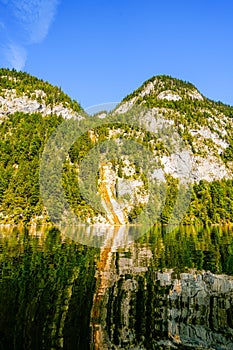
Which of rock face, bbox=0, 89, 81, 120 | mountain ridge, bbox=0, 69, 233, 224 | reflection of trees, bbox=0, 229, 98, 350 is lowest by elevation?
reflection of trees, bbox=0, 229, 98, 350

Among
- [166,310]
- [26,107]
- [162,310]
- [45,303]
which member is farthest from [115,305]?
[26,107]

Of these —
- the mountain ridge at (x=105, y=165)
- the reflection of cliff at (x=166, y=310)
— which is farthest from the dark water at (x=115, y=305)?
the mountain ridge at (x=105, y=165)

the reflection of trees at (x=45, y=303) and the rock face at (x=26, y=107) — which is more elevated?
the rock face at (x=26, y=107)

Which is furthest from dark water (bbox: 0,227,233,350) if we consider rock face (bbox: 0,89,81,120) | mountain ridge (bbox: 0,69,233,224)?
rock face (bbox: 0,89,81,120)

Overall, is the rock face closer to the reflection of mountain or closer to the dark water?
the dark water

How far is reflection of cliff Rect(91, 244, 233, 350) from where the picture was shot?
12.2 m

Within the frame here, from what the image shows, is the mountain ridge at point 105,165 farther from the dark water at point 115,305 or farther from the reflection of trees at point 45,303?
the dark water at point 115,305

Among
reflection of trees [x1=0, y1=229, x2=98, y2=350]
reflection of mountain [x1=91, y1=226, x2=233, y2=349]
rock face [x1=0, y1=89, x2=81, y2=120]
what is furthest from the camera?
rock face [x1=0, y1=89, x2=81, y2=120]

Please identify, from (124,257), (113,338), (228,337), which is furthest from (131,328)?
(124,257)

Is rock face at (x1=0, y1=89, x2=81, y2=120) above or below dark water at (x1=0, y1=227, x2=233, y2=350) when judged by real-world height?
above

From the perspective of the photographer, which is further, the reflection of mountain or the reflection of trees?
the reflection of mountain

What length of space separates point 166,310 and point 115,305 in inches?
95.2

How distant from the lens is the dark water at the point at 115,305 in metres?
12.2

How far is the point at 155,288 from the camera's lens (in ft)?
62.4
